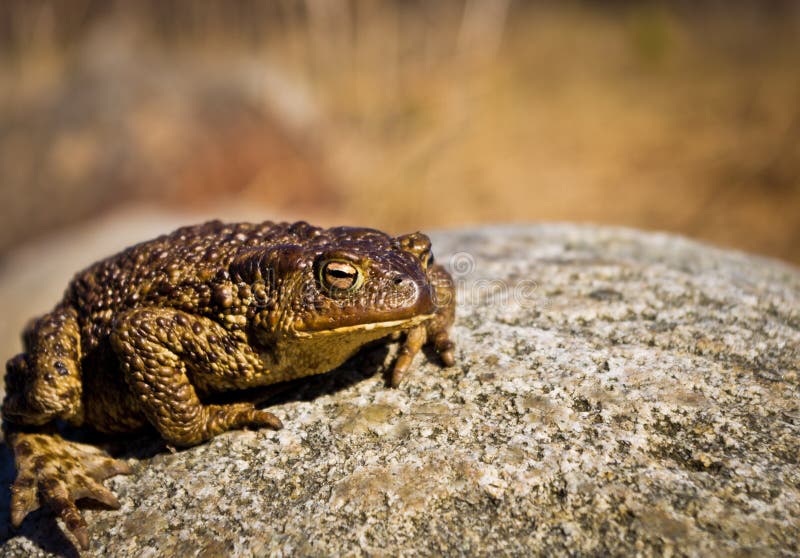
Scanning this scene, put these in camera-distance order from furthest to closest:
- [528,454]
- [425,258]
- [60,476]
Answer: [425,258] → [60,476] → [528,454]

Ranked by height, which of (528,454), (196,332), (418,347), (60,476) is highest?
(418,347)

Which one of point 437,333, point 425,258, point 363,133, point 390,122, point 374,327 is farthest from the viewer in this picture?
point 363,133

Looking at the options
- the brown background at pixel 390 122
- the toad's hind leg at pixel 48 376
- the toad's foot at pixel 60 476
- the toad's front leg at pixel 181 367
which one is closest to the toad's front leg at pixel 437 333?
the toad's front leg at pixel 181 367

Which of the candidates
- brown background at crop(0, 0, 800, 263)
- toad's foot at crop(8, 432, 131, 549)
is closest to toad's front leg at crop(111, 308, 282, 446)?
toad's foot at crop(8, 432, 131, 549)

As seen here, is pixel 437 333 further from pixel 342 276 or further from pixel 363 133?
pixel 363 133

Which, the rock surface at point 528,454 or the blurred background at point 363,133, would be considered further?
the blurred background at point 363,133

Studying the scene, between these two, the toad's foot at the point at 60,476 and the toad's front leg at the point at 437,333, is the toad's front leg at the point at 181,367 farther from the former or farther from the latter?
the toad's front leg at the point at 437,333

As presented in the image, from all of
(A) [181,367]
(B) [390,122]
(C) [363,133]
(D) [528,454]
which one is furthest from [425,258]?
→ (C) [363,133]
